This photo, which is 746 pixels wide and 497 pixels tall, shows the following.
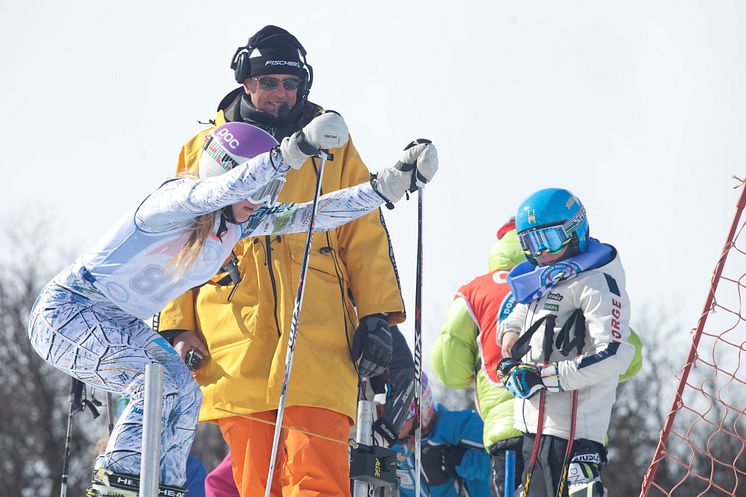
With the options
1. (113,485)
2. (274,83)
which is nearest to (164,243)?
(113,485)

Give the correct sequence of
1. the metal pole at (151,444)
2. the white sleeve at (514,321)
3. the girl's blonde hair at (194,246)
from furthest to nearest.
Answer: the white sleeve at (514,321) → the girl's blonde hair at (194,246) → the metal pole at (151,444)

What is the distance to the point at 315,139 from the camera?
187 inches

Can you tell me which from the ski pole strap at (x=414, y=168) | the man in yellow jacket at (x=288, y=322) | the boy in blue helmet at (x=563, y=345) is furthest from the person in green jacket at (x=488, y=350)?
the ski pole strap at (x=414, y=168)

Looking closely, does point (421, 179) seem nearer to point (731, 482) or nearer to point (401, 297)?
point (401, 297)

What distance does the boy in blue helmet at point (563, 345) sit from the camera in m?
5.68

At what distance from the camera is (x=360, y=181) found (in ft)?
19.1

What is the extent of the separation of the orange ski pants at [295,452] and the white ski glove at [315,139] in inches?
43.5

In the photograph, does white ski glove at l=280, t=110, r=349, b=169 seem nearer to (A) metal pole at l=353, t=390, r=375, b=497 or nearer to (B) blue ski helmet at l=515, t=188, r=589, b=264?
(A) metal pole at l=353, t=390, r=375, b=497

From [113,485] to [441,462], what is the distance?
3692mm

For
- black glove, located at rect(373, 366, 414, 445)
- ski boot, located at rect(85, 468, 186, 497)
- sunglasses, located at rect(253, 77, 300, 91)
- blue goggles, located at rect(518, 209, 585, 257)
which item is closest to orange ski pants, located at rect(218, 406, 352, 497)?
black glove, located at rect(373, 366, 414, 445)

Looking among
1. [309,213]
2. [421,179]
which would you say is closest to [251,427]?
[309,213]

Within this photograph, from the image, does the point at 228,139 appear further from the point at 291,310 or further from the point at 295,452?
the point at 295,452

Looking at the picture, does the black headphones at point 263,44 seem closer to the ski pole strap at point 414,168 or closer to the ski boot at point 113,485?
the ski pole strap at point 414,168

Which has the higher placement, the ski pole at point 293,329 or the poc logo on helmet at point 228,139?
the poc logo on helmet at point 228,139
